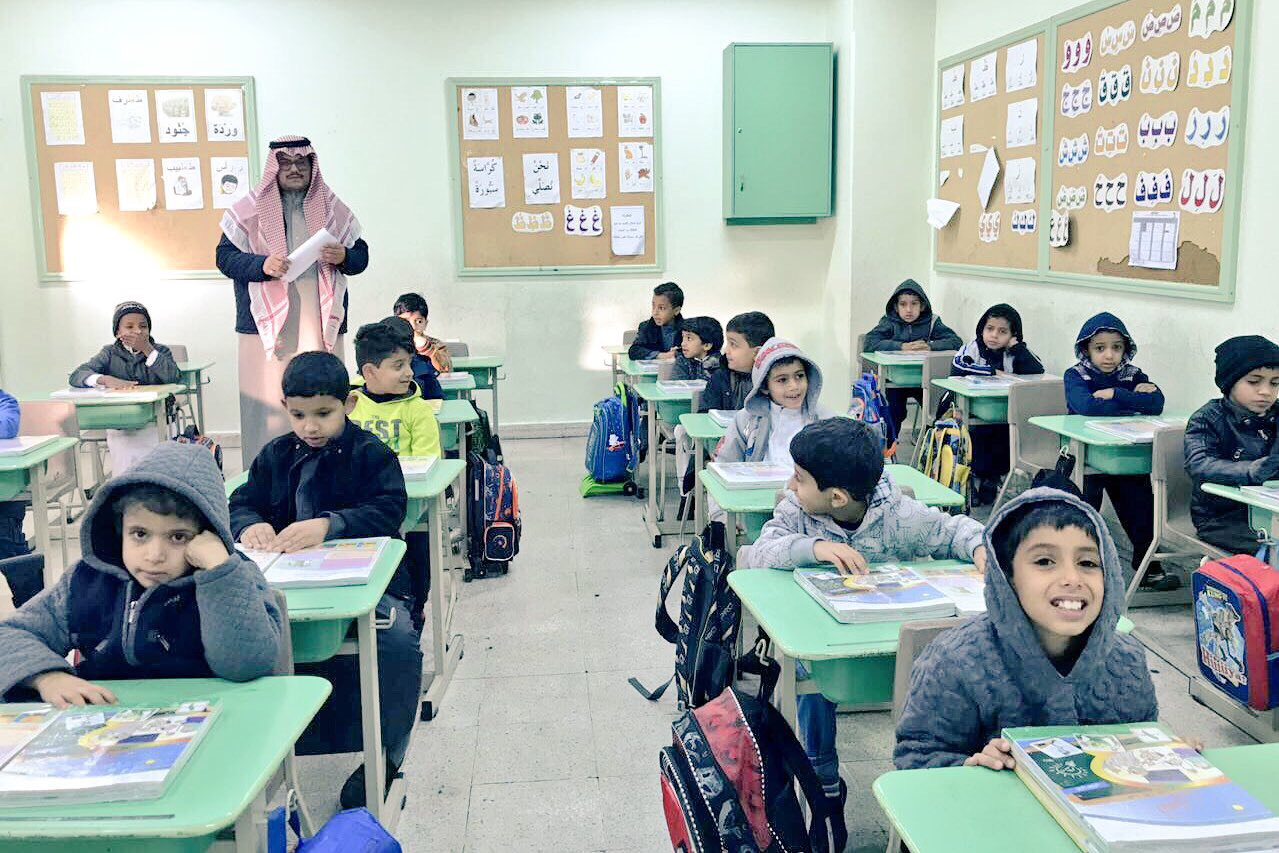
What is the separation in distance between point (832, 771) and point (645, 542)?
2637 millimetres

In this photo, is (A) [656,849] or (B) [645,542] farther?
(B) [645,542]

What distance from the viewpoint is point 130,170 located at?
7.39 meters

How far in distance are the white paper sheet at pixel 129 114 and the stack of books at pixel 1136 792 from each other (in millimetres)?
7414

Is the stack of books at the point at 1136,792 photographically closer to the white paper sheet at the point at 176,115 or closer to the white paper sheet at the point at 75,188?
the white paper sheet at the point at 176,115

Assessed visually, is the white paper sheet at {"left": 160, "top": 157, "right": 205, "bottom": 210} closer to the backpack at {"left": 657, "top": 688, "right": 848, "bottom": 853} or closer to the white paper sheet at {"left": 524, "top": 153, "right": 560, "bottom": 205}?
the white paper sheet at {"left": 524, "top": 153, "right": 560, "bottom": 205}

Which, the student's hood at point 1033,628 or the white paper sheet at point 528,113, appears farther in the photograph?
the white paper sheet at point 528,113

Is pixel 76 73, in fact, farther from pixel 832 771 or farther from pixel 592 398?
pixel 832 771

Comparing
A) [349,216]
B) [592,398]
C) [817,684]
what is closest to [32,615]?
[817,684]

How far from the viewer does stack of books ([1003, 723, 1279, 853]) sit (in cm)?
121

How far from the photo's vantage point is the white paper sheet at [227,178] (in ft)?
24.4

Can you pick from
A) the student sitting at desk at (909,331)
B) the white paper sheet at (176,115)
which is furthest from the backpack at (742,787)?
the white paper sheet at (176,115)

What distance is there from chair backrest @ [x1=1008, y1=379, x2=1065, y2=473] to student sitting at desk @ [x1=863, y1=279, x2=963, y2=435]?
1819 millimetres

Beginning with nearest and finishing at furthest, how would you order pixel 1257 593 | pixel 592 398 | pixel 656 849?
pixel 656 849
pixel 1257 593
pixel 592 398

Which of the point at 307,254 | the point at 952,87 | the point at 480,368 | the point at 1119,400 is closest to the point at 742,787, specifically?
the point at 307,254
